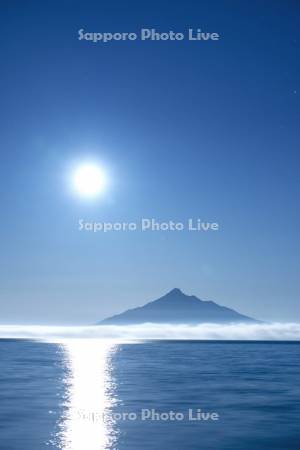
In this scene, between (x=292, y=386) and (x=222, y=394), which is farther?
(x=292, y=386)

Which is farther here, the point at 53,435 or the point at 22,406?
the point at 22,406

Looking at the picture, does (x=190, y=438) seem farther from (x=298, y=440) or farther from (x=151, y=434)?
(x=298, y=440)

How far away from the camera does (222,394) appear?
47062 millimetres

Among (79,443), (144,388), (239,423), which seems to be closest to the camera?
(79,443)

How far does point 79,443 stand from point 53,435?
2.57 metres

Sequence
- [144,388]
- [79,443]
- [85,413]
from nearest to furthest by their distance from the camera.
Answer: [79,443] → [85,413] → [144,388]

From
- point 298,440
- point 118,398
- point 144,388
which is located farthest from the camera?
point 144,388

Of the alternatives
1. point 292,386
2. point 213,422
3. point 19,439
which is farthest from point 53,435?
point 292,386

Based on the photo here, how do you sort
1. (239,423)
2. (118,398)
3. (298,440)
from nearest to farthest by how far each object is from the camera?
(298,440) < (239,423) < (118,398)

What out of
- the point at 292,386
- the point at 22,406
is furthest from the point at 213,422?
the point at 292,386

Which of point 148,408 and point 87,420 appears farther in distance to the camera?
point 148,408

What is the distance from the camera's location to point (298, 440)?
27484 millimetres

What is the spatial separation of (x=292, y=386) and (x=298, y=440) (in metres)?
29.5

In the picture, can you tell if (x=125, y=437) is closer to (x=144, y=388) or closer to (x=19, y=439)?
(x=19, y=439)
